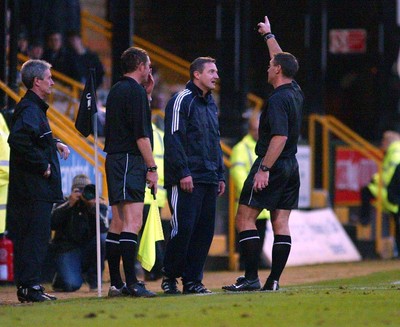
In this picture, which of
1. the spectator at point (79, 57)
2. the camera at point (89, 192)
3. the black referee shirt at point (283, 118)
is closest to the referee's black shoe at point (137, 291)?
the black referee shirt at point (283, 118)

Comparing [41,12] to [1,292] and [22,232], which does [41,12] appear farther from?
[22,232]

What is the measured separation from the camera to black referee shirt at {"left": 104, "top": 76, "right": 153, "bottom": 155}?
1143cm

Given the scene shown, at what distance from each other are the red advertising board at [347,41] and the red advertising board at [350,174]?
2.89m

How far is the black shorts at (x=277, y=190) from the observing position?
1207 centimetres

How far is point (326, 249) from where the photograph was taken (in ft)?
67.1

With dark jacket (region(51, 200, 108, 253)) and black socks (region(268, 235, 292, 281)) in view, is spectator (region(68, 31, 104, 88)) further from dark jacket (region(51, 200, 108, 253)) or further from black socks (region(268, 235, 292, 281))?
black socks (region(268, 235, 292, 281))

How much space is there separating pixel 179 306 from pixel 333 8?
50.9 ft

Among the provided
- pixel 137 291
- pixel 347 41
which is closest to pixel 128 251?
pixel 137 291

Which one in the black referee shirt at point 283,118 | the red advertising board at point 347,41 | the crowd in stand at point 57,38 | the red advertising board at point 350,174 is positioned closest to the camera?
the black referee shirt at point 283,118

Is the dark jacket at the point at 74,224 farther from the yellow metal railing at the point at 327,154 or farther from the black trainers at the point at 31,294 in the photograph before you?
the yellow metal railing at the point at 327,154

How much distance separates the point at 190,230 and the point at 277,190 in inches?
34.1

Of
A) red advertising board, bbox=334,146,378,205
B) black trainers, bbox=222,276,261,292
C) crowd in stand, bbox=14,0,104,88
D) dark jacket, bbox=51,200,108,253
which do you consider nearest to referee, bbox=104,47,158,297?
black trainers, bbox=222,276,261,292

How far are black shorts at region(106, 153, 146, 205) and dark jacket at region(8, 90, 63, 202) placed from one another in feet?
1.72

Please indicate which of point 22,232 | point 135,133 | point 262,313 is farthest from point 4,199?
point 262,313
